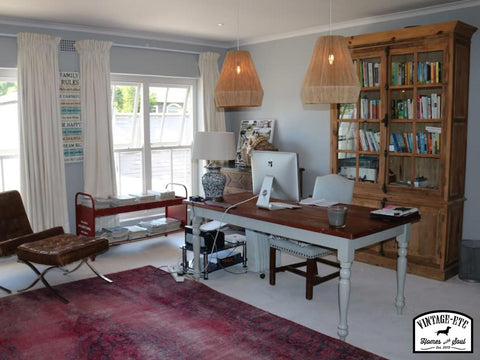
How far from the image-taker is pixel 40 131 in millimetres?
5113

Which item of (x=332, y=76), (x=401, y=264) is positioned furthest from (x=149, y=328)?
(x=332, y=76)

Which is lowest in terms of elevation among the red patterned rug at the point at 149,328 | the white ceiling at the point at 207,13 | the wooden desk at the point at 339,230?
the red patterned rug at the point at 149,328

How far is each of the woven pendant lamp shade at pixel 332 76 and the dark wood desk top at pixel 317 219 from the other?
0.84 meters

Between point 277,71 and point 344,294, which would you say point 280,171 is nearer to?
point 344,294

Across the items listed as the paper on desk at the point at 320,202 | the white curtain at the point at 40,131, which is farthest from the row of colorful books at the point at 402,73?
the white curtain at the point at 40,131

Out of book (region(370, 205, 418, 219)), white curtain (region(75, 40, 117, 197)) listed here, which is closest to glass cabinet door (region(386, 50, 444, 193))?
book (region(370, 205, 418, 219))

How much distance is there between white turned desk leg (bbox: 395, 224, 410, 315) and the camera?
3.55 metres

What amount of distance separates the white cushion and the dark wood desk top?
1.01 ft

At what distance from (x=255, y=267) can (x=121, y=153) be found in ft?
8.02

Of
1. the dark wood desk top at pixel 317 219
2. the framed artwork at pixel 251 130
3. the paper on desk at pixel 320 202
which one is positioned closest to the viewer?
the dark wood desk top at pixel 317 219

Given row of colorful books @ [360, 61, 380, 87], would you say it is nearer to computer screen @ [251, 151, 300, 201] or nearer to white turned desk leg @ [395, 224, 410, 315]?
computer screen @ [251, 151, 300, 201]

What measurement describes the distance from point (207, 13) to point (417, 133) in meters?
2.33

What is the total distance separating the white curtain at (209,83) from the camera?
643 cm

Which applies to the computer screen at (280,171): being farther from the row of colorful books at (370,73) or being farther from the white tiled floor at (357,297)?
the row of colorful books at (370,73)
